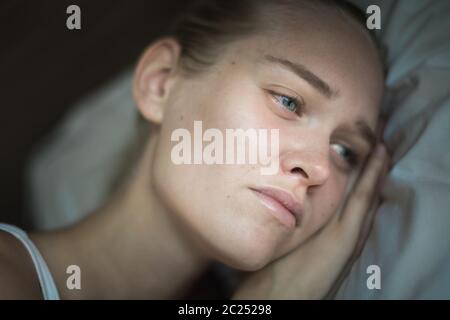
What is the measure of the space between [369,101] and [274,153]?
14 cm

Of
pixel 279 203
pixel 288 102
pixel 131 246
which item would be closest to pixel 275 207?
pixel 279 203

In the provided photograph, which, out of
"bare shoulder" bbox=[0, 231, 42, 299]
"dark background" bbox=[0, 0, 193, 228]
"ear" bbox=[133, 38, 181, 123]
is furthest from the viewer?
"dark background" bbox=[0, 0, 193, 228]

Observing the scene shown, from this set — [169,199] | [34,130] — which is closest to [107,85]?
[34,130]

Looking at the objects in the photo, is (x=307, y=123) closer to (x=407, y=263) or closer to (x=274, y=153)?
(x=274, y=153)

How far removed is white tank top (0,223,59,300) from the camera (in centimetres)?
58

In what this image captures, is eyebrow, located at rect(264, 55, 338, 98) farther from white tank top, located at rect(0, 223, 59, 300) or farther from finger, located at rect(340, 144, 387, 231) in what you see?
white tank top, located at rect(0, 223, 59, 300)

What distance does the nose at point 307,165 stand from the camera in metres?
0.53

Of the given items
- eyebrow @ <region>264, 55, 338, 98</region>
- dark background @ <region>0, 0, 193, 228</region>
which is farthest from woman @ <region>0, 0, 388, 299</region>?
dark background @ <region>0, 0, 193, 228</region>

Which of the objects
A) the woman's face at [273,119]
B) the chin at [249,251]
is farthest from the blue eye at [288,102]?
the chin at [249,251]

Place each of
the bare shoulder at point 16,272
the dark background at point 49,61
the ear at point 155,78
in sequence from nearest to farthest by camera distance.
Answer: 1. the bare shoulder at point 16,272
2. the ear at point 155,78
3. the dark background at point 49,61

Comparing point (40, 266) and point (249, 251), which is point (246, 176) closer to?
point (249, 251)

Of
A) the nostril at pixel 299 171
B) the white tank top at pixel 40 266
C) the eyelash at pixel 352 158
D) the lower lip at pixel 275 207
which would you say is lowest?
the white tank top at pixel 40 266

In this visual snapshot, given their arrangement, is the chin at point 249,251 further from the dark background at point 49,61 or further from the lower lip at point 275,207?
the dark background at point 49,61

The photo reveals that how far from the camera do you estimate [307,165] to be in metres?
0.54
